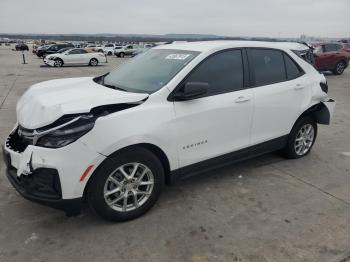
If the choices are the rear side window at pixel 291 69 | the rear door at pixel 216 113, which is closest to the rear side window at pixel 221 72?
the rear door at pixel 216 113

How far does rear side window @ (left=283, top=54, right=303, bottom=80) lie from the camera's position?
4.52m

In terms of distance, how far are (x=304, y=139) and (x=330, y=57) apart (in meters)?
14.1

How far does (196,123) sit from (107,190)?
3.76 ft

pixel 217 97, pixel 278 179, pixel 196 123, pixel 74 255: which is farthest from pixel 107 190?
pixel 278 179

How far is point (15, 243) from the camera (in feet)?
9.61

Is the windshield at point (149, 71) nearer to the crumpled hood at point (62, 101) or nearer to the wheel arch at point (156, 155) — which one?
the crumpled hood at point (62, 101)

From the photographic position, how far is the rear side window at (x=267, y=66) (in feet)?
13.4

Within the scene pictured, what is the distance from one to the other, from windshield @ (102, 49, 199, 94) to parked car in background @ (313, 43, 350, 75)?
14.8 meters

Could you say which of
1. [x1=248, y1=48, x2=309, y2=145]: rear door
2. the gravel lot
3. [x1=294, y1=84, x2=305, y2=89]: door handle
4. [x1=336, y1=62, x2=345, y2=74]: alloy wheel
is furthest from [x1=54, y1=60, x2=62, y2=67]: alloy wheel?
[x1=294, y1=84, x2=305, y2=89]: door handle

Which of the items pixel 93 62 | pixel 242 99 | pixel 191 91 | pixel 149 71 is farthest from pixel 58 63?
pixel 191 91

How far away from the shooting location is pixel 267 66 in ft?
13.9

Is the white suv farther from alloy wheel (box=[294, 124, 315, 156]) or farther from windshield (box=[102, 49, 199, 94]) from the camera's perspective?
alloy wheel (box=[294, 124, 315, 156])

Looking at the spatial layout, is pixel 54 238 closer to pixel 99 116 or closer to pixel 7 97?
pixel 99 116

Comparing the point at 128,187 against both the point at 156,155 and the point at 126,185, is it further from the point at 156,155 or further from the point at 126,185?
the point at 156,155
